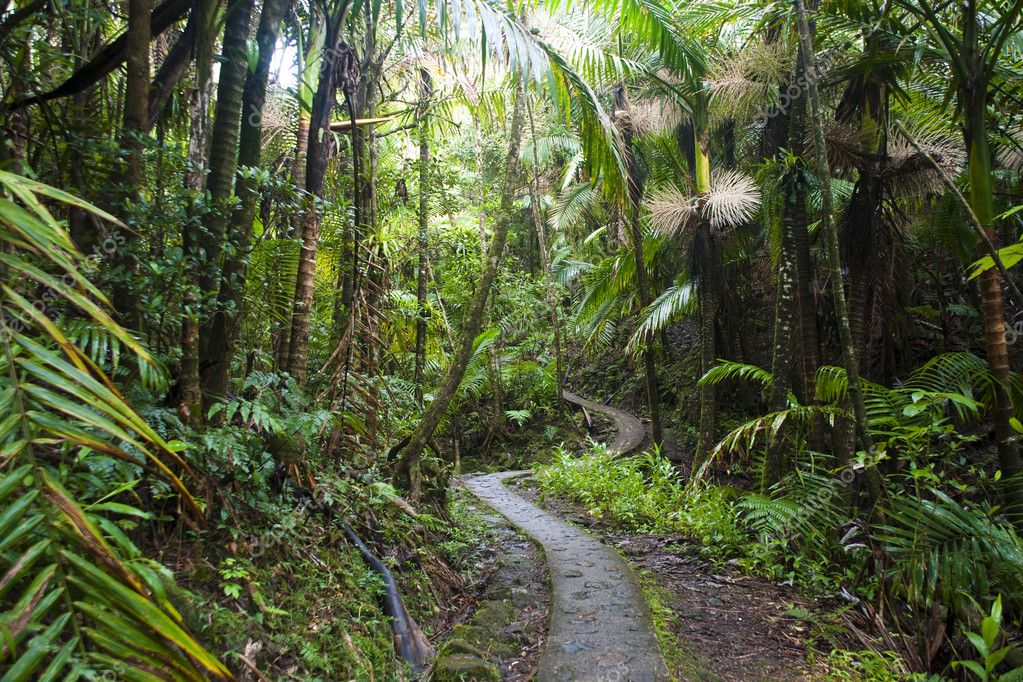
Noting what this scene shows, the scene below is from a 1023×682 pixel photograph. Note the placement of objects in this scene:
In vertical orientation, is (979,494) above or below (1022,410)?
below

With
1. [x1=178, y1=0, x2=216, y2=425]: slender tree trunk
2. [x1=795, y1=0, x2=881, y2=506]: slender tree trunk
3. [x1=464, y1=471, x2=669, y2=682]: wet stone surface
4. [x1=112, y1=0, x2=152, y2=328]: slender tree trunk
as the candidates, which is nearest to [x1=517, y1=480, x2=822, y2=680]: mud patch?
[x1=464, y1=471, x2=669, y2=682]: wet stone surface

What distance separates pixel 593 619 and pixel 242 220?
3.49 m

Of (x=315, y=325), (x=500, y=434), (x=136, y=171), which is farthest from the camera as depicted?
(x=500, y=434)

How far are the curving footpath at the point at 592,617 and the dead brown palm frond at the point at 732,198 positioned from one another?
4469mm

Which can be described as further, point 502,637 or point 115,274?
point 502,637

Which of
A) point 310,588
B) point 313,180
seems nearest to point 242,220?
point 313,180

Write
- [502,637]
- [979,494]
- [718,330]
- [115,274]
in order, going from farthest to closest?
[718,330] → [979,494] → [502,637] → [115,274]

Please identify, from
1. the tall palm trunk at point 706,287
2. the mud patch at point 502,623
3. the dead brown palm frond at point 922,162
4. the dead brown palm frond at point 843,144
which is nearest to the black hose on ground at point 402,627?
the mud patch at point 502,623

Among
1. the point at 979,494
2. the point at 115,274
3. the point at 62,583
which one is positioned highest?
the point at 115,274

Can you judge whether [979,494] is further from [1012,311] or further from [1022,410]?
[1012,311]

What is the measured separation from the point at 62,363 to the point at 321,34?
4.66 meters

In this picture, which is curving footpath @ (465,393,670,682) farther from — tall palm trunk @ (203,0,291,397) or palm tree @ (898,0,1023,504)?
palm tree @ (898,0,1023,504)

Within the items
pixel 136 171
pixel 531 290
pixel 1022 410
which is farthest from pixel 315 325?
pixel 531 290

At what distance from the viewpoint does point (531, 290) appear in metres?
15.7
